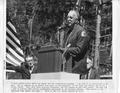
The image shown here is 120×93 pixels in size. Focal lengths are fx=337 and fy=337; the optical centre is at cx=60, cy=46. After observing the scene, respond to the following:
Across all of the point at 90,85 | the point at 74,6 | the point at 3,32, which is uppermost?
the point at 74,6

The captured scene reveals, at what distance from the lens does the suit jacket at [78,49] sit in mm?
2971

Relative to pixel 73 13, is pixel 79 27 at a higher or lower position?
lower

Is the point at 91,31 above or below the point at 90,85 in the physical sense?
above

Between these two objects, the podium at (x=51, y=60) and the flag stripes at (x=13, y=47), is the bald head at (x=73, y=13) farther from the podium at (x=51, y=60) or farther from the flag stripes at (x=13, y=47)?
the flag stripes at (x=13, y=47)

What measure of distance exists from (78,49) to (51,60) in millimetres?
259

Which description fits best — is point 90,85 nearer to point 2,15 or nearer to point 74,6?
point 74,6

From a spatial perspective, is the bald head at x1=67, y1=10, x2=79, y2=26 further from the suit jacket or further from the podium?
the podium

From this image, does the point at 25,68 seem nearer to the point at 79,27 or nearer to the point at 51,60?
the point at 51,60

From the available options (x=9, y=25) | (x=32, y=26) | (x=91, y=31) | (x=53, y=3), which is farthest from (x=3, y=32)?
(x=91, y=31)

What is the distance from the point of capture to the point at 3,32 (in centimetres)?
303

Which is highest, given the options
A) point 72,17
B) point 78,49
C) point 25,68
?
point 72,17

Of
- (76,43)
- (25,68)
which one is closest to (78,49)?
(76,43)

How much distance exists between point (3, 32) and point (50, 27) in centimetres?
43

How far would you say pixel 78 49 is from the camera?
2.98 m
